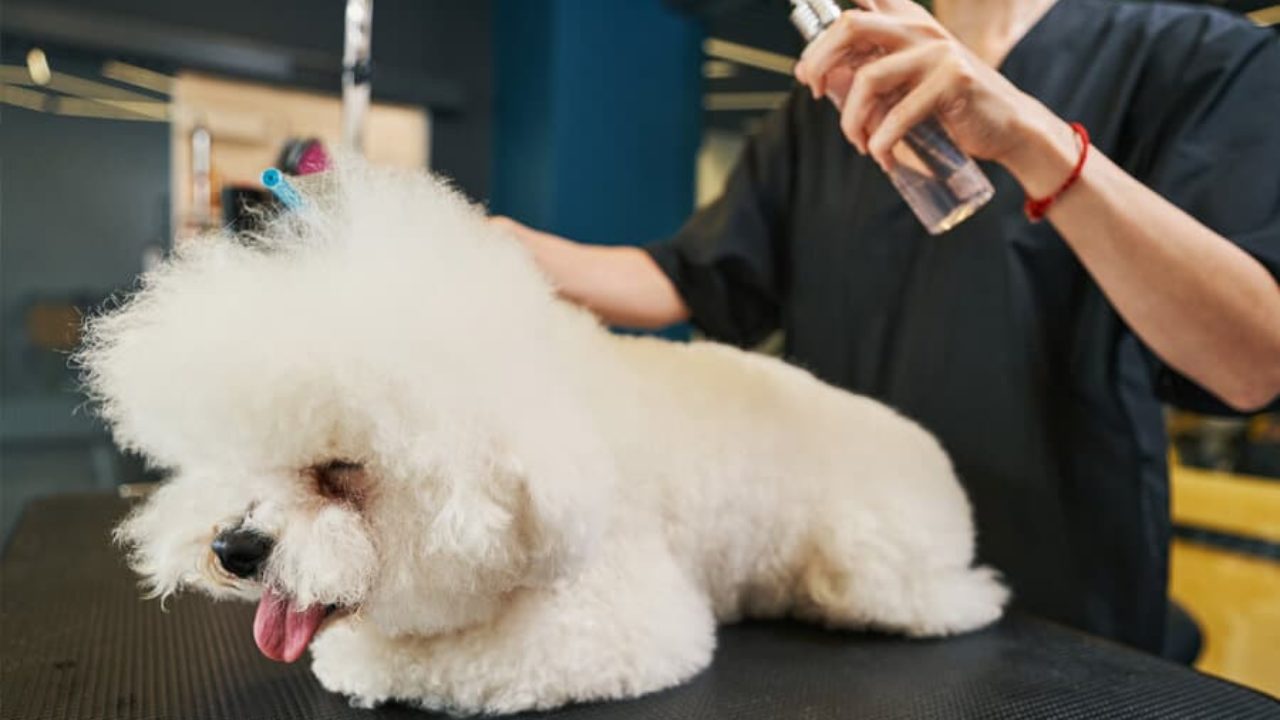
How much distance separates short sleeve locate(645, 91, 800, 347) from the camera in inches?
46.1

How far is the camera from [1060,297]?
1002mm

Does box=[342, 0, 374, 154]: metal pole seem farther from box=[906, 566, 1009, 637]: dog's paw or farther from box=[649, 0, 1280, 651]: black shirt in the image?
box=[906, 566, 1009, 637]: dog's paw

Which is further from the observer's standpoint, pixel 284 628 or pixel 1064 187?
pixel 1064 187

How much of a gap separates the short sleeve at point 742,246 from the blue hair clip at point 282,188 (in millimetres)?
618

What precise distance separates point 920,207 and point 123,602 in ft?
2.65

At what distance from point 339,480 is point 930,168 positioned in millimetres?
527

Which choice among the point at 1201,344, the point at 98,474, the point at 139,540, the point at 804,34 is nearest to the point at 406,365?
the point at 139,540

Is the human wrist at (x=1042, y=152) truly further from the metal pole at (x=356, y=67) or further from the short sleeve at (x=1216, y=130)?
the metal pole at (x=356, y=67)

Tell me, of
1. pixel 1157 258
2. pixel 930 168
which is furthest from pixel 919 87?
pixel 1157 258

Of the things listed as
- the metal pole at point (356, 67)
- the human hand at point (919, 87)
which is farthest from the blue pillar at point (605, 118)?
the human hand at point (919, 87)

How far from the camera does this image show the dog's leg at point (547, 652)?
631mm

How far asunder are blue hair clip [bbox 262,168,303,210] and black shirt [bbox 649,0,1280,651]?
535 millimetres

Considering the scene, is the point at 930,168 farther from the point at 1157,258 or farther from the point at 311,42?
the point at 311,42

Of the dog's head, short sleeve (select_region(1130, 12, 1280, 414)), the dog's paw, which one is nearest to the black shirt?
short sleeve (select_region(1130, 12, 1280, 414))
